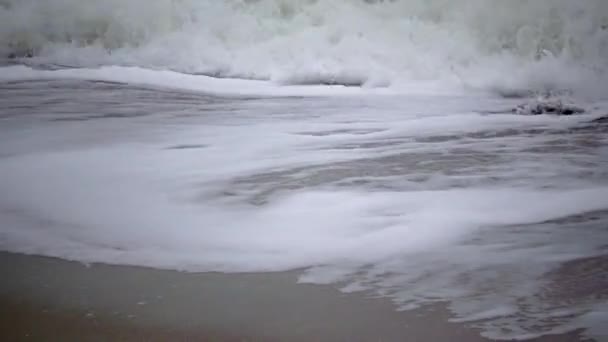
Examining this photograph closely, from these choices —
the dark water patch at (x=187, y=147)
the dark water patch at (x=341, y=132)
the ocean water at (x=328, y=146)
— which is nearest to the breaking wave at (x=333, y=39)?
the ocean water at (x=328, y=146)

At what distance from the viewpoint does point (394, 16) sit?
5.11 meters

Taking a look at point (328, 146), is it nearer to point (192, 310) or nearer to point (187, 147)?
point (187, 147)

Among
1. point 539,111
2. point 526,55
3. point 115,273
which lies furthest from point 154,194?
point 526,55

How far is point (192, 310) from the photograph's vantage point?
1275 millimetres

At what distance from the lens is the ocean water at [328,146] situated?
1549 mm

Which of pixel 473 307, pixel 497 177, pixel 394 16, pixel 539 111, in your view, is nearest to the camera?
pixel 473 307

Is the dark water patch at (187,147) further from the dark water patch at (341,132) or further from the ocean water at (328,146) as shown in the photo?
the dark water patch at (341,132)

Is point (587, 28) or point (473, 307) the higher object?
point (587, 28)

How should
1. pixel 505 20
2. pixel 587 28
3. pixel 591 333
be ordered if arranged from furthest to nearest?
pixel 505 20, pixel 587 28, pixel 591 333

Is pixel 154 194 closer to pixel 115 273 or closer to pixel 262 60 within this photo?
pixel 115 273

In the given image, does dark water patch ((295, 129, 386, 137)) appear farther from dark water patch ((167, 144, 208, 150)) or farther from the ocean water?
dark water patch ((167, 144, 208, 150))

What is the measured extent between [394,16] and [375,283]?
393 centimetres

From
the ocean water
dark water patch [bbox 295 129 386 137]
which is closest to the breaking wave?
the ocean water

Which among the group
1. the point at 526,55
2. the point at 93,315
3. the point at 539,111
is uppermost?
the point at 526,55
